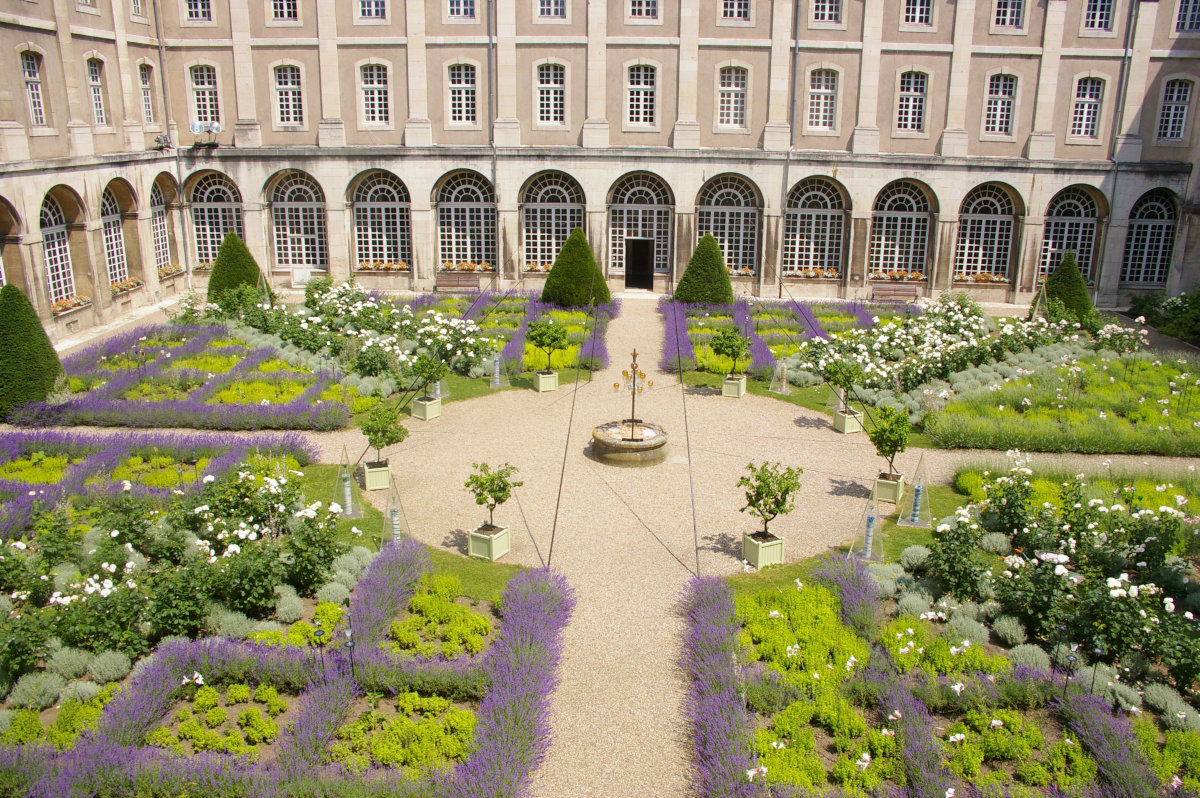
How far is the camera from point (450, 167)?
101 feet

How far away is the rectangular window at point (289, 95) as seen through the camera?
3086cm

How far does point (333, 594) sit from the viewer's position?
11.8m

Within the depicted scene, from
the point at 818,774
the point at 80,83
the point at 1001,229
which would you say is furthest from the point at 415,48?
the point at 818,774

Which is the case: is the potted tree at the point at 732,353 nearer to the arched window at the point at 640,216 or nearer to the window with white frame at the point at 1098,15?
the arched window at the point at 640,216

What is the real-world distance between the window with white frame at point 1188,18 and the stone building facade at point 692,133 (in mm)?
73

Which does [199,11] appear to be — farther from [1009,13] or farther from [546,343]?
[1009,13]

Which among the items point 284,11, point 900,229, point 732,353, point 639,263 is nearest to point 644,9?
point 639,263

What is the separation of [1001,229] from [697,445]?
1866 cm

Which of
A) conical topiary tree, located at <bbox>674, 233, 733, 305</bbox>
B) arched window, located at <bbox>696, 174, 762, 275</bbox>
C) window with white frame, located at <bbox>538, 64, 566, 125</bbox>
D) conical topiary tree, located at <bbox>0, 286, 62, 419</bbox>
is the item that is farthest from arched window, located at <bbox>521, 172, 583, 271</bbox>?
conical topiary tree, located at <bbox>0, 286, 62, 419</bbox>

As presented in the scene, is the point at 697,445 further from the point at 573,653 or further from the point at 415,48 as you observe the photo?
the point at 415,48

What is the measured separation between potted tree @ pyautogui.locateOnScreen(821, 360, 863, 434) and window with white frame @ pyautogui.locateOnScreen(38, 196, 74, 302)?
19.6 m

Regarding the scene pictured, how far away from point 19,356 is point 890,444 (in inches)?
628

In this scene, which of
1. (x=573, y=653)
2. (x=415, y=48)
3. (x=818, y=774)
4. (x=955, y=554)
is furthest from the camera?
(x=415, y=48)

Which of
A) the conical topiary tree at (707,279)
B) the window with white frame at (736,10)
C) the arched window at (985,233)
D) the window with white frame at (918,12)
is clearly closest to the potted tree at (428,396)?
the conical topiary tree at (707,279)
